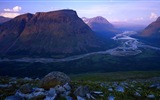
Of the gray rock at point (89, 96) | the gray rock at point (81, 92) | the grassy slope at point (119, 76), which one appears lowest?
the grassy slope at point (119, 76)

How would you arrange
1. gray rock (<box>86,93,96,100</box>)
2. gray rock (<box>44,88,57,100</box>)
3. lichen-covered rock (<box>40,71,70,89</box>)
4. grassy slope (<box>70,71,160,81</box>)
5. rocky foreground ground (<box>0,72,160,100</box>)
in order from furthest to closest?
grassy slope (<box>70,71,160,81</box>) < lichen-covered rock (<box>40,71,70,89</box>) < gray rock (<box>86,93,96,100</box>) < rocky foreground ground (<box>0,72,160,100</box>) < gray rock (<box>44,88,57,100</box>)

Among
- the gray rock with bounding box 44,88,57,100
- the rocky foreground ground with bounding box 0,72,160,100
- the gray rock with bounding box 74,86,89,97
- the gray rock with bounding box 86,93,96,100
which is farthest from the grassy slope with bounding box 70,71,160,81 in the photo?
the gray rock with bounding box 44,88,57,100

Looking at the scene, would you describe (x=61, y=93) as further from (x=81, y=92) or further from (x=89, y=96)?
(x=89, y=96)

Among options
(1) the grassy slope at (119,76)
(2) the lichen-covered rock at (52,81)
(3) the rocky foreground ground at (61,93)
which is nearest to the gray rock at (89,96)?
(3) the rocky foreground ground at (61,93)

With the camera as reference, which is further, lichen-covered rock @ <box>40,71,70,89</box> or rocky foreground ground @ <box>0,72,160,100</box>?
lichen-covered rock @ <box>40,71,70,89</box>

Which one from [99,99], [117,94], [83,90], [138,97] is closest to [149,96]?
[138,97]

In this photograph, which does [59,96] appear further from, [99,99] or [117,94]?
[117,94]

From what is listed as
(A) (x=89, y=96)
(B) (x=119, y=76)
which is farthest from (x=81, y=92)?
(B) (x=119, y=76)

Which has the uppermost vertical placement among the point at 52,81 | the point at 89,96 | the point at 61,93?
the point at 52,81

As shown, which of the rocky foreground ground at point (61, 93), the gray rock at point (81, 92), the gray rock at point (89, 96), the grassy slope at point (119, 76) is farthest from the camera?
the grassy slope at point (119, 76)

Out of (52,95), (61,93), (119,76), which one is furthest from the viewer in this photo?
(119,76)

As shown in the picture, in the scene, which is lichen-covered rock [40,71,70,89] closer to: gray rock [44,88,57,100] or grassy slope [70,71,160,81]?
gray rock [44,88,57,100]

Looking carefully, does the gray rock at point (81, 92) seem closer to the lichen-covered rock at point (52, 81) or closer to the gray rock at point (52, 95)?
the gray rock at point (52, 95)
